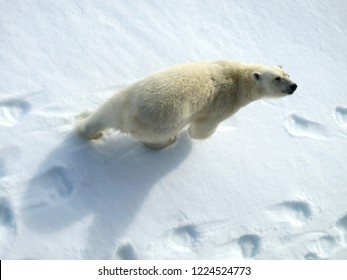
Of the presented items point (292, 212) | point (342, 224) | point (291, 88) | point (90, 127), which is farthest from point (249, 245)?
point (90, 127)

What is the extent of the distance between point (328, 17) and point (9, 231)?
5208mm

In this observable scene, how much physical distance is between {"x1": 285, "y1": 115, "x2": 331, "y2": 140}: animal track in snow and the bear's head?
0.92m

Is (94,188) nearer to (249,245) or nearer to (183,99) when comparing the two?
(183,99)

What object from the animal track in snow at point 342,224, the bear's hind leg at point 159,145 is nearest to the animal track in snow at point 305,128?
the animal track in snow at point 342,224

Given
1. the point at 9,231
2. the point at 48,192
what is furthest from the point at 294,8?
the point at 9,231

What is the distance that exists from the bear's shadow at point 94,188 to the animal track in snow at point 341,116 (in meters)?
2.24

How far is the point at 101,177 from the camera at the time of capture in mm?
3660

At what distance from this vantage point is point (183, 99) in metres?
3.30

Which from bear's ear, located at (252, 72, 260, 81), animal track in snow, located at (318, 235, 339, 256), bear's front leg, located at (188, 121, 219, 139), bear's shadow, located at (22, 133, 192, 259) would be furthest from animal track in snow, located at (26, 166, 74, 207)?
animal track in snow, located at (318, 235, 339, 256)

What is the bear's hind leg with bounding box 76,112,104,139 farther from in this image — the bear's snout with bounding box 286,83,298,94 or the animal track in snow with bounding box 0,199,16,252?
the bear's snout with bounding box 286,83,298,94

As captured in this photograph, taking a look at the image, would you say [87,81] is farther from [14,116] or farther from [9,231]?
[9,231]

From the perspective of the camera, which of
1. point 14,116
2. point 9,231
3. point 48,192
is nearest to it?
point 9,231

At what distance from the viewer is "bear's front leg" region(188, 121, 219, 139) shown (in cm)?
382

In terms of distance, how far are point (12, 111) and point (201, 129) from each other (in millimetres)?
1885
